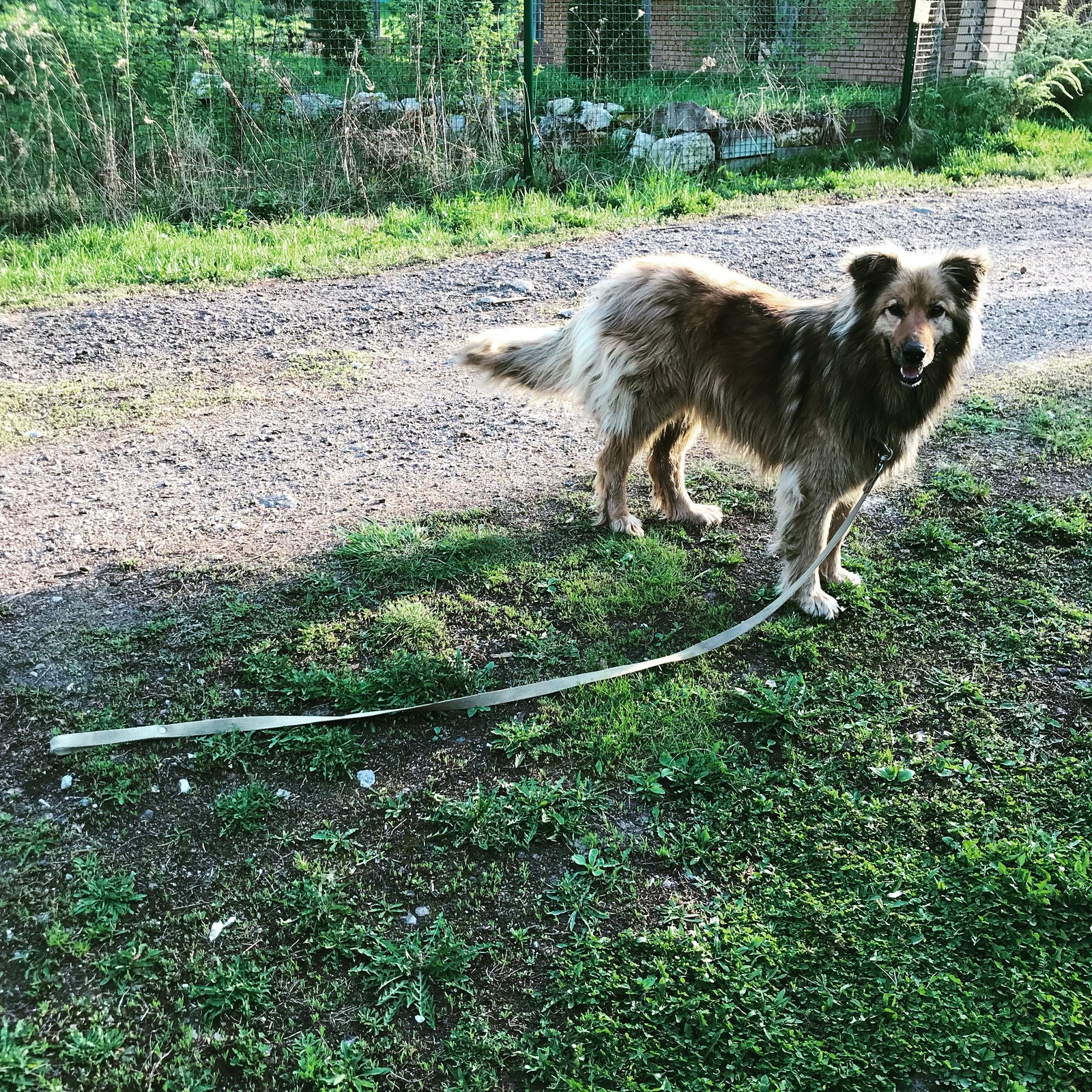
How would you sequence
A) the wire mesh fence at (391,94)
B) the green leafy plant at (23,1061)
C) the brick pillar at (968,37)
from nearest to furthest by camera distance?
1. the green leafy plant at (23,1061)
2. the wire mesh fence at (391,94)
3. the brick pillar at (968,37)

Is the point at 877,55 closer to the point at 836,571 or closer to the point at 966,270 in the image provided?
the point at 966,270

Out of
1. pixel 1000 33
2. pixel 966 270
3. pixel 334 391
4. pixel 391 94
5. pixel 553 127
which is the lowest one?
pixel 334 391

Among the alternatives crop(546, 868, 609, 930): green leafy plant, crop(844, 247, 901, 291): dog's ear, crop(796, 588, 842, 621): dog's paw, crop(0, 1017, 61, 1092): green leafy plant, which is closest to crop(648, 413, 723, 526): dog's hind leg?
crop(796, 588, 842, 621): dog's paw

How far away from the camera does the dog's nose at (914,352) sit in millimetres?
3613

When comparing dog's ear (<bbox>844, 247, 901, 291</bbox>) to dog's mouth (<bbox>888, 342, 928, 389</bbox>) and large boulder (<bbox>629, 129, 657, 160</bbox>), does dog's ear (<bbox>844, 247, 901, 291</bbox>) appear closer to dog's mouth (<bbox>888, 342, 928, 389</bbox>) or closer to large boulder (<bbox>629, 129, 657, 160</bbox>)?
dog's mouth (<bbox>888, 342, 928, 389</bbox>)

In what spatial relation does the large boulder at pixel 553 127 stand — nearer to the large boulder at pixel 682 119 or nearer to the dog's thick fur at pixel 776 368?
the large boulder at pixel 682 119

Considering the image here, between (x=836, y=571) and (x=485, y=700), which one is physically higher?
(x=836, y=571)

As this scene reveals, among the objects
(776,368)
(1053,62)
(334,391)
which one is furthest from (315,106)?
(1053,62)

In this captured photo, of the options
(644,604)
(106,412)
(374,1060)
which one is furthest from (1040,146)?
(374,1060)

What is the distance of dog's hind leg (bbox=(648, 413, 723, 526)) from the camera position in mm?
4859

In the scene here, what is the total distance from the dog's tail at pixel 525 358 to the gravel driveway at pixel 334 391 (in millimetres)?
708

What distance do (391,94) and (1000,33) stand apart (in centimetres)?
934

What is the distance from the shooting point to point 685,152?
A: 10414 millimetres

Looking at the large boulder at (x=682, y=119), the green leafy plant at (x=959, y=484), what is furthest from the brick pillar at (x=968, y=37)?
the green leafy plant at (x=959, y=484)
